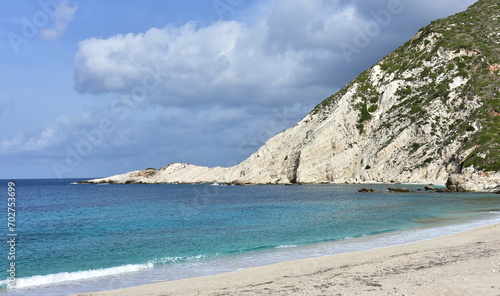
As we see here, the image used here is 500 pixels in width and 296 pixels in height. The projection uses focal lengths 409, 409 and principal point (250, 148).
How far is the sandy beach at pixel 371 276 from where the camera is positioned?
43.2 feet

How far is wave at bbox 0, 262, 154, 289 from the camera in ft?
59.9

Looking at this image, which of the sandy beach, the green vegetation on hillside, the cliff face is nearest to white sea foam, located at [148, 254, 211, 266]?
the sandy beach

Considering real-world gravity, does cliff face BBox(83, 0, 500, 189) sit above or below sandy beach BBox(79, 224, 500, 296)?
above

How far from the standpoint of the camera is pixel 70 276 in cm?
1917

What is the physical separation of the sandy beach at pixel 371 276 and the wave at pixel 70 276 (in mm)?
4199

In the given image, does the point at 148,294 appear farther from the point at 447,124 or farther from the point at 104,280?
the point at 447,124

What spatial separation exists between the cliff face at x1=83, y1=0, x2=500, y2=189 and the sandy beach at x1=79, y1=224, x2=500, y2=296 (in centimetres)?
6711

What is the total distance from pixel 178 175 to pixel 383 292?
188709 mm

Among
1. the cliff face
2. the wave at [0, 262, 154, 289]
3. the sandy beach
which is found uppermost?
the cliff face

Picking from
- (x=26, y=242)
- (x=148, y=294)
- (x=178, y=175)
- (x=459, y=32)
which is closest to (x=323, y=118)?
(x=459, y=32)

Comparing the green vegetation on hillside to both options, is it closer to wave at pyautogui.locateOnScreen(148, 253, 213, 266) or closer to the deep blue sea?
the deep blue sea

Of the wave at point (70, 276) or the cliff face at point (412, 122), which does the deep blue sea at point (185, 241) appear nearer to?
the wave at point (70, 276)

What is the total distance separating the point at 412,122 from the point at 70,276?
352ft

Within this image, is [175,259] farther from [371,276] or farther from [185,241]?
[371,276]
